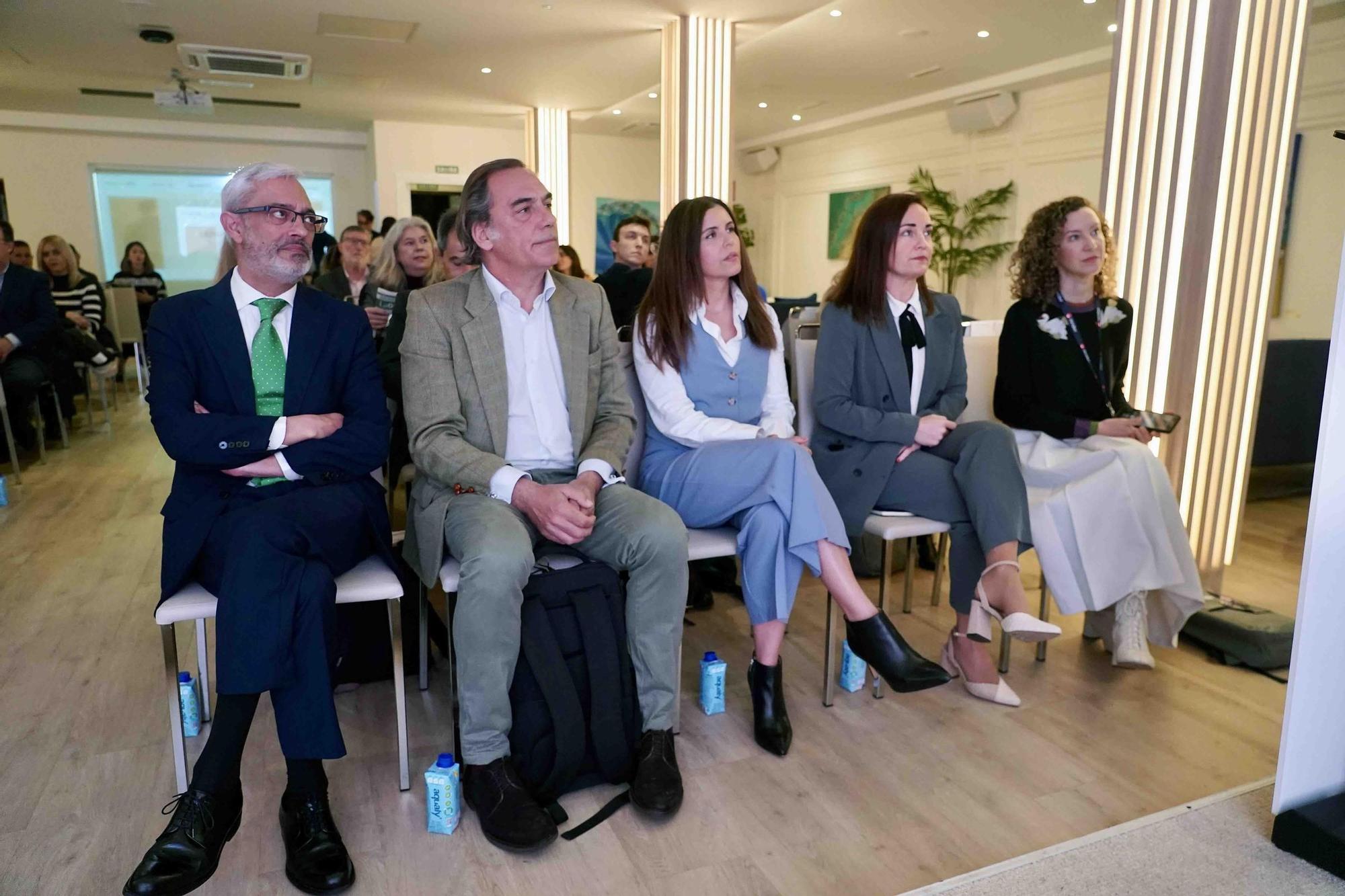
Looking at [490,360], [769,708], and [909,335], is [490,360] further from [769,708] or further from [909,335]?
[909,335]

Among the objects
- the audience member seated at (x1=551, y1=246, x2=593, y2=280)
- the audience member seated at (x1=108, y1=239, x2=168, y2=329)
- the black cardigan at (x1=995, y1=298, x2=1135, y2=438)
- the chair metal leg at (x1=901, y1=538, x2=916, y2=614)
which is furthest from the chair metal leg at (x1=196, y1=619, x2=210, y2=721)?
the audience member seated at (x1=108, y1=239, x2=168, y2=329)

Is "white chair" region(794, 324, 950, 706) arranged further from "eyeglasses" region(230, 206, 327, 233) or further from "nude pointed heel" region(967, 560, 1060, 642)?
"eyeglasses" region(230, 206, 327, 233)

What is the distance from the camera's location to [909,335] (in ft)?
9.09

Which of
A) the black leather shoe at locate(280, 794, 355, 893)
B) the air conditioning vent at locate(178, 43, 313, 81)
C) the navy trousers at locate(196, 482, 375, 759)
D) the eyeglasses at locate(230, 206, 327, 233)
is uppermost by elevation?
the air conditioning vent at locate(178, 43, 313, 81)

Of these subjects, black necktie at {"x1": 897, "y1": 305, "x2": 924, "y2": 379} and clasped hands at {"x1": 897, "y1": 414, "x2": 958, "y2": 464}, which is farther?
black necktie at {"x1": 897, "y1": 305, "x2": 924, "y2": 379}

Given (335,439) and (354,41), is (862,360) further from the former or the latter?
(354,41)

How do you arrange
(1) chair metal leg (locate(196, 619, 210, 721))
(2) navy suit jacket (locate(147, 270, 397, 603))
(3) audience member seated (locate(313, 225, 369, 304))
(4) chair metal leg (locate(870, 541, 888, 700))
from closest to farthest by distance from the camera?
(2) navy suit jacket (locate(147, 270, 397, 603)) → (1) chair metal leg (locate(196, 619, 210, 721)) → (4) chair metal leg (locate(870, 541, 888, 700)) → (3) audience member seated (locate(313, 225, 369, 304))

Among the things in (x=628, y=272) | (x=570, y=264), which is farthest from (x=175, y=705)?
(x=570, y=264)

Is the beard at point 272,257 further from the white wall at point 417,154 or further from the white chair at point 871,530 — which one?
the white wall at point 417,154

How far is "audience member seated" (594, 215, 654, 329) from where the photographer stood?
4352mm

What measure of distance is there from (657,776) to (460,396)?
986mm

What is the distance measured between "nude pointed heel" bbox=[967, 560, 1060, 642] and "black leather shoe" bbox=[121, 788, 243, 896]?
1.77m

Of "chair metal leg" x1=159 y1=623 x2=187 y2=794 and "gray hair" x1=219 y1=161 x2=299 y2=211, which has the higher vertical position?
"gray hair" x1=219 y1=161 x2=299 y2=211

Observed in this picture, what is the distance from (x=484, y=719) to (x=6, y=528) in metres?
3.44
